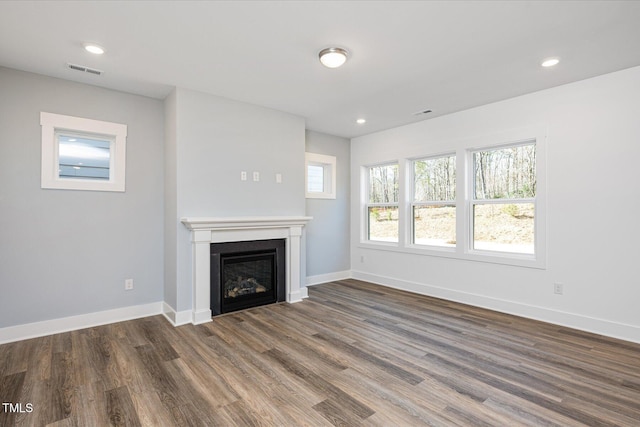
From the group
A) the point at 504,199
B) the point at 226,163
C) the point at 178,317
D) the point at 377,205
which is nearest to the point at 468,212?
the point at 504,199

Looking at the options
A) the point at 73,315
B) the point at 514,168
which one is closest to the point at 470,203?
the point at 514,168

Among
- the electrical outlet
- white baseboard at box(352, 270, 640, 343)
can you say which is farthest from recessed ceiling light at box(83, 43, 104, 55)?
the electrical outlet

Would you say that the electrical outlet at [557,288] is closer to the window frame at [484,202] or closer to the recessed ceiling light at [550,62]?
the window frame at [484,202]

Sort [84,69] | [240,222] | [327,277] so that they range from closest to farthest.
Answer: [84,69] < [240,222] < [327,277]

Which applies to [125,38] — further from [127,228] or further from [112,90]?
[127,228]

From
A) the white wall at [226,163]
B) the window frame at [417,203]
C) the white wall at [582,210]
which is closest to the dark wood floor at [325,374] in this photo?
the white wall at [582,210]

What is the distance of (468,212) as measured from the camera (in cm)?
431

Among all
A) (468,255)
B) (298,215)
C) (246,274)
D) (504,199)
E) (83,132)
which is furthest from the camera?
(298,215)

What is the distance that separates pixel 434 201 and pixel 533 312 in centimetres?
191

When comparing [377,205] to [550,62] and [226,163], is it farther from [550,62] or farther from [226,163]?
[550,62]

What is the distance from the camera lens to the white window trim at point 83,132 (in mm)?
3189

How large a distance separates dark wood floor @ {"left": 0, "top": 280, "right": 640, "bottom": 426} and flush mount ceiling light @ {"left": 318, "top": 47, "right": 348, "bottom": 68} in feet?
8.42

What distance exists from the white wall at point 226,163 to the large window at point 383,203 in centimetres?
167

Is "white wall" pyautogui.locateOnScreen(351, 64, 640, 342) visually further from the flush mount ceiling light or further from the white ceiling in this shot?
the flush mount ceiling light
